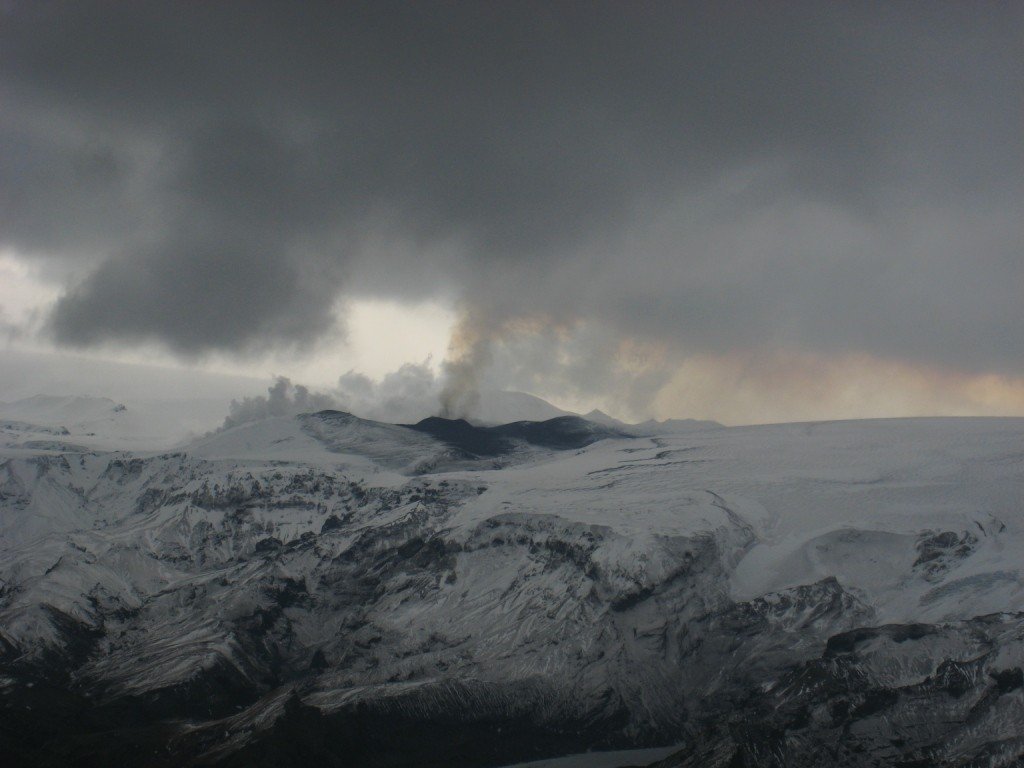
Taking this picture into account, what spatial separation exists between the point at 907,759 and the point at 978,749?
1378 cm

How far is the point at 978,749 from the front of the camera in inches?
7559

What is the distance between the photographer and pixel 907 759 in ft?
655
